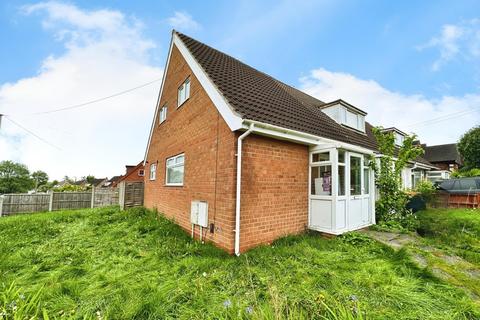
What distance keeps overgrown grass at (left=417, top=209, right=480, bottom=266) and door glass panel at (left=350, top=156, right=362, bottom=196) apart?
90.1 inches

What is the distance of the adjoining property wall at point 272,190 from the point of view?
5.27m

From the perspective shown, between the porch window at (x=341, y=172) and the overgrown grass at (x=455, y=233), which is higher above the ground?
the porch window at (x=341, y=172)

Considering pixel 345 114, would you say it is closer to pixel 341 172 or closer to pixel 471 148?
pixel 341 172

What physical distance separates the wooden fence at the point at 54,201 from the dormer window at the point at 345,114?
1648 cm

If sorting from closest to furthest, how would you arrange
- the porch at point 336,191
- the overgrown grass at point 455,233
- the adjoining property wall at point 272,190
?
1. the adjoining property wall at point 272,190
2. the overgrown grass at point 455,233
3. the porch at point 336,191

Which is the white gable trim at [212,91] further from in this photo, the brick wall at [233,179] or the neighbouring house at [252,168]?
the brick wall at [233,179]

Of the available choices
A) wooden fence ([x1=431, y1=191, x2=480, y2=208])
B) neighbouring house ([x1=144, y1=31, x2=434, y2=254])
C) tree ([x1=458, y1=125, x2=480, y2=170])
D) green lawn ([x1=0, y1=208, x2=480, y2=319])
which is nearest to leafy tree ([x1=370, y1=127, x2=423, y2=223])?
neighbouring house ([x1=144, y1=31, x2=434, y2=254])

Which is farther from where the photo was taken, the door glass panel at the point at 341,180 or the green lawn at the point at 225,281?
the door glass panel at the point at 341,180

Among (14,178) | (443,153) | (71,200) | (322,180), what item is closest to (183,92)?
(322,180)

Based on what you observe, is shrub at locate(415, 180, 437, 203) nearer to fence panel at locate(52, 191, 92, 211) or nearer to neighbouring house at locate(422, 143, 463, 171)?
fence panel at locate(52, 191, 92, 211)

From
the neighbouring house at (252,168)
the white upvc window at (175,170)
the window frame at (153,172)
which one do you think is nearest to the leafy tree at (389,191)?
the neighbouring house at (252,168)

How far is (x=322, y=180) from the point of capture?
6.62m

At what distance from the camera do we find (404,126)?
27188mm

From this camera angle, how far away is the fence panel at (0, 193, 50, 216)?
564 inches
